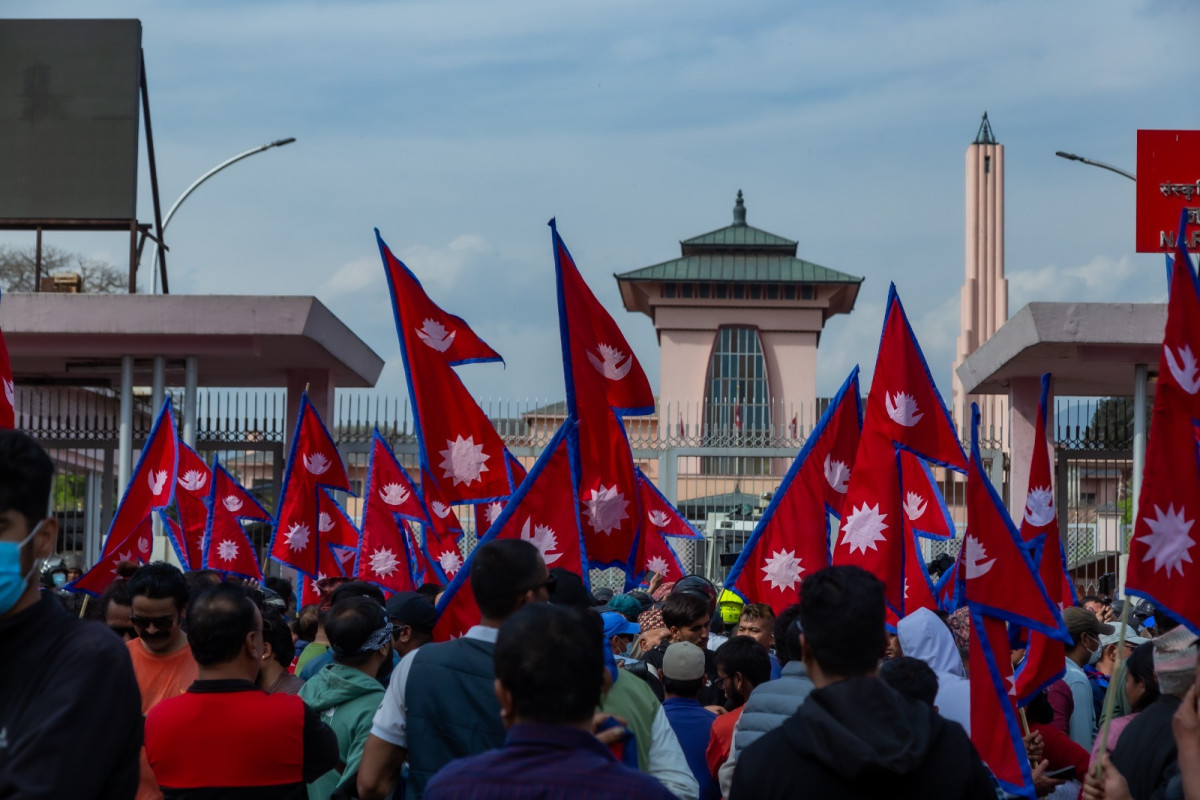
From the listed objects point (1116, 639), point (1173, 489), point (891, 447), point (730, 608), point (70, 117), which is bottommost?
point (730, 608)

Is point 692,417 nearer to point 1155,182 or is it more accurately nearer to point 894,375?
point 1155,182

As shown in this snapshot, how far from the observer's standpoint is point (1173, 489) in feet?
14.8

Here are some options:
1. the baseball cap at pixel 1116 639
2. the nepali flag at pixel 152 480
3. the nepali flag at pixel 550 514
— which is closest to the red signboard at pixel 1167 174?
the baseball cap at pixel 1116 639

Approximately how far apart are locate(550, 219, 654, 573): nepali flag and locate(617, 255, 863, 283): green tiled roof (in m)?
35.1

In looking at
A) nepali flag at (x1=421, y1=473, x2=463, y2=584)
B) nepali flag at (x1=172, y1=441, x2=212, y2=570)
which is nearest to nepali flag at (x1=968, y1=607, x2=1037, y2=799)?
nepali flag at (x1=421, y1=473, x2=463, y2=584)

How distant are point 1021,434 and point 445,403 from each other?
12.6m

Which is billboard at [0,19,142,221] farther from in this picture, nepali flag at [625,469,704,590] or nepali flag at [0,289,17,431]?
nepali flag at [0,289,17,431]

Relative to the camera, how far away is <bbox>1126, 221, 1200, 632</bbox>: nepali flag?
4422 millimetres

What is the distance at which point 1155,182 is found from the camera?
1953 cm

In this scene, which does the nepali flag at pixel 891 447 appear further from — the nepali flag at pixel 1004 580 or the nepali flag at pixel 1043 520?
the nepali flag at pixel 1004 580

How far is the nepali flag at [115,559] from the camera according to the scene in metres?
9.91

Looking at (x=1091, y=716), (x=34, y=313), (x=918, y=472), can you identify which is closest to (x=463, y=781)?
(x=1091, y=716)

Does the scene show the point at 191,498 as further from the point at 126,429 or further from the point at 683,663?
the point at 683,663

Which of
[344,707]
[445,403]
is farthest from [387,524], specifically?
[344,707]
